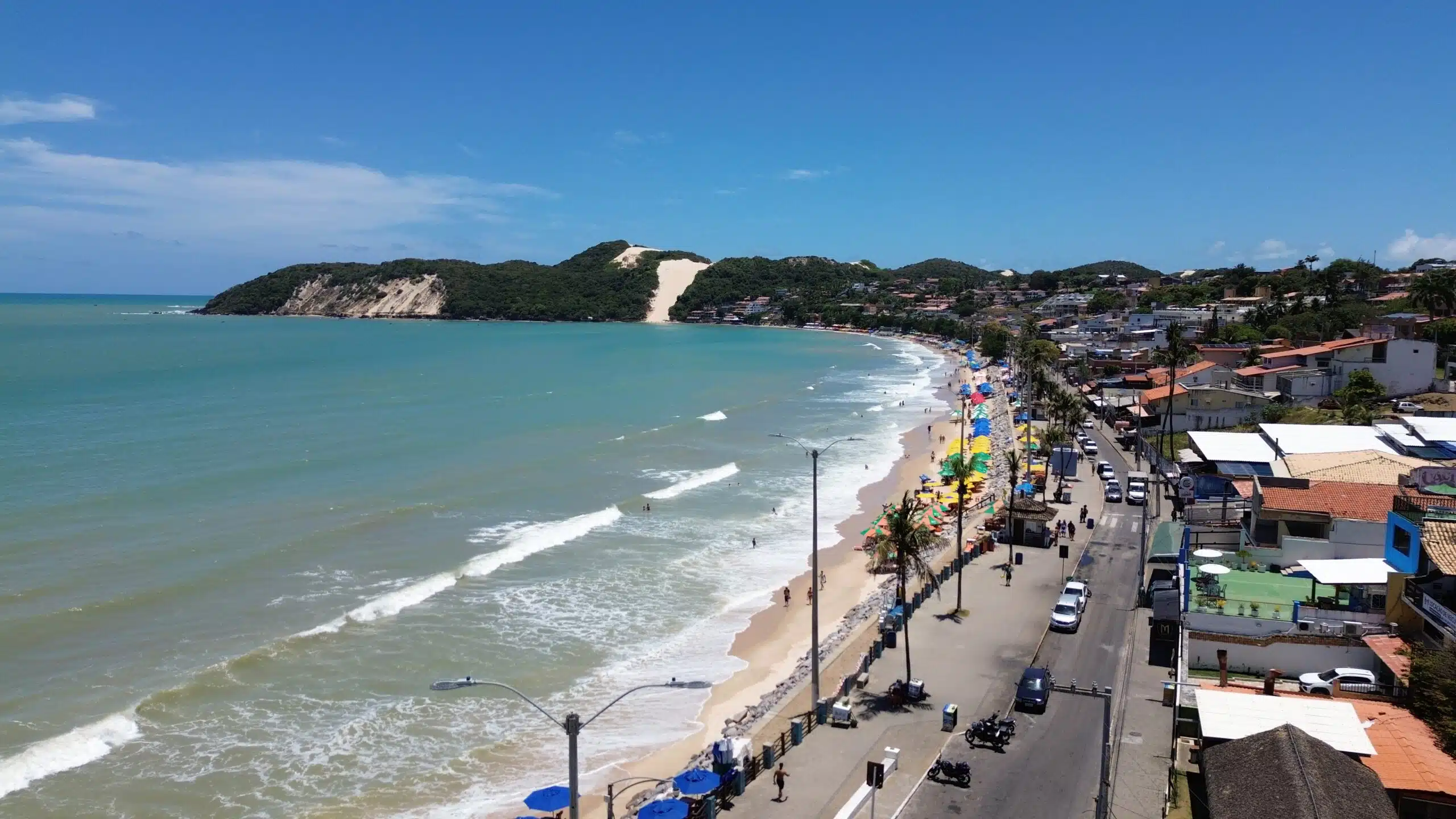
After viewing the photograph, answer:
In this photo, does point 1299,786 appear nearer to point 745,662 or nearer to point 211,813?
point 745,662

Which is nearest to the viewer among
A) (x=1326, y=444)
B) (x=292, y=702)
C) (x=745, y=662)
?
(x=292, y=702)

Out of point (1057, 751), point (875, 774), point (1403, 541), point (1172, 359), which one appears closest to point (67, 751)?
point (875, 774)

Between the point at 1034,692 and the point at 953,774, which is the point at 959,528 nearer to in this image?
the point at 1034,692

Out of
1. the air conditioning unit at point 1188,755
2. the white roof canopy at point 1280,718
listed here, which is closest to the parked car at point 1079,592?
the air conditioning unit at point 1188,755

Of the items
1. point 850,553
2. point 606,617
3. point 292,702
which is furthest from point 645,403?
point 292,702

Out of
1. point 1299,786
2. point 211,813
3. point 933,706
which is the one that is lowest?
point 211,813

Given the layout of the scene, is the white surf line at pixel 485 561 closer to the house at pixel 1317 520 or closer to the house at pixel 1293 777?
the house at pixel 1293 777

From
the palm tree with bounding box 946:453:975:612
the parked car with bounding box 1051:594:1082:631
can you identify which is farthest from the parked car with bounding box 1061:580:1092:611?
the palm tree with bounding box 946:453:975:612

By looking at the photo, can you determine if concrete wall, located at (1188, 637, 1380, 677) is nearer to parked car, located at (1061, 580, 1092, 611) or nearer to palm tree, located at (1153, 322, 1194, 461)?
parked car, located at (1061, 580, 1092, 611)
